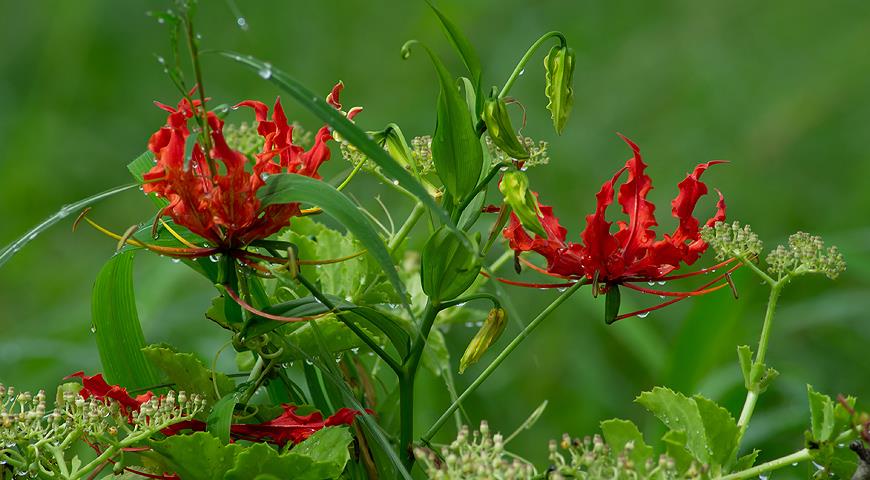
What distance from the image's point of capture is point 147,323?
1.40 meters

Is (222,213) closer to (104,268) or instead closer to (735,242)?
(104,268)

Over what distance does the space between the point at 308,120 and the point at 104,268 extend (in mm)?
1759

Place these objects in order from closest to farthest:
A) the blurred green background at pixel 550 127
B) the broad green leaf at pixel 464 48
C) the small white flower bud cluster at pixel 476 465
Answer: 1. the small white flower bud cluster at pixel 476 465
2. the broad green leaf at pixel 464 48
3. the blurred green background at pixel 550 127

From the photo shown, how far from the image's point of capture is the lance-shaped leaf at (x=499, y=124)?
50 centimetres

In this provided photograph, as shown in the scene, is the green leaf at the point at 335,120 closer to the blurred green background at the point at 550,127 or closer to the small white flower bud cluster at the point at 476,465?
the small white flower bud cluster at the point at 476,465

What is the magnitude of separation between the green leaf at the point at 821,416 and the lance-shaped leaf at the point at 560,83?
18 cm

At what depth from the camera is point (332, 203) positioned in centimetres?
45

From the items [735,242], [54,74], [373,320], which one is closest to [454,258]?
[373,320]

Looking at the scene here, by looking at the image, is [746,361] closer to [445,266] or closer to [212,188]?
[445,266]

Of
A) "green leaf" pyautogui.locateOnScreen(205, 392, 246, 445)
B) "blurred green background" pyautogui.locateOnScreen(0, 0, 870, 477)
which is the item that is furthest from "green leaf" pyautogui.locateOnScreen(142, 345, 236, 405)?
"blurred green background" pyautogui.locateOnScreen(0, 0, 870, 477)

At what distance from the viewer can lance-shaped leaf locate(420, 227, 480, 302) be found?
0.51 m

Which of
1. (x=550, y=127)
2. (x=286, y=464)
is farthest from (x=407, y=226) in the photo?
(x=550, y=127)

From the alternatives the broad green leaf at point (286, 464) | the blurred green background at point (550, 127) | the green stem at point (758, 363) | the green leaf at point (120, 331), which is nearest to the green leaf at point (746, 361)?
the green stem at point (758, 363)

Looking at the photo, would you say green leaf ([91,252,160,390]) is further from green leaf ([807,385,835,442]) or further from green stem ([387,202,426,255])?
green leaf ([807,385,835,442])
